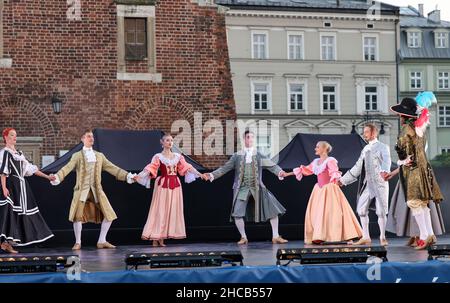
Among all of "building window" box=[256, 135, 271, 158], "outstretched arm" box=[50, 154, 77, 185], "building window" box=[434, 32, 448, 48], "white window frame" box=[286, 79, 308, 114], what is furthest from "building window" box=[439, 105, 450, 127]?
"outstretched arm" box=[50, 154, 77, 185]

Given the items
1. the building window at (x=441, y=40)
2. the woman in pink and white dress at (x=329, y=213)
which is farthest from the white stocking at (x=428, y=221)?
the building window at (x=441, y=40)

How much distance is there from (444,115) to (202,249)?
47418mm

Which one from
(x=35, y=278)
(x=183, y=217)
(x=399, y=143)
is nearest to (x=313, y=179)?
(x=183, y=217)

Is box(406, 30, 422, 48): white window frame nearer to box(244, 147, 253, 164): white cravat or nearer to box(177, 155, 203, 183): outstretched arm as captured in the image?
box(244, 147, 253, 164): white cravat

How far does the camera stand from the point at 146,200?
1376cm

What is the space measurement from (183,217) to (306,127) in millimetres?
39389

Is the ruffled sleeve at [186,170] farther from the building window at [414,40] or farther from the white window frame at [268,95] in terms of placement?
the building window at [414,40]

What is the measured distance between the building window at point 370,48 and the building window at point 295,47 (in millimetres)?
3908

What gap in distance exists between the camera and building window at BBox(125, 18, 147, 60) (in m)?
21.1

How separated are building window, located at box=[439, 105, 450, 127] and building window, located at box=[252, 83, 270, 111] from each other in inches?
450

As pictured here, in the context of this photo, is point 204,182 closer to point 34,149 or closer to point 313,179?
point 313,179

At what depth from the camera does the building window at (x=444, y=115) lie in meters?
56.5

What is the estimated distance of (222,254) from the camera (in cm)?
812

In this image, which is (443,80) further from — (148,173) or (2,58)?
(148,173)
